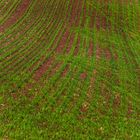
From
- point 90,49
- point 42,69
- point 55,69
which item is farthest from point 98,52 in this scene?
point 42,69

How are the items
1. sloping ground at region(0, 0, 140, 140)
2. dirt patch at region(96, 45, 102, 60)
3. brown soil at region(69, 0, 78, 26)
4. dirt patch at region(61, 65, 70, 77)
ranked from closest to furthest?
sloping ground at region(0, 0, 140, 140), dirt patch at region(61, 65, 70, 77), dirt patch at region(96, 45, 102, 60), brown soil at region(69, 0, 78, 26)

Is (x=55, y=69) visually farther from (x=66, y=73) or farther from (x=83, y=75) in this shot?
(x=83, y=75)

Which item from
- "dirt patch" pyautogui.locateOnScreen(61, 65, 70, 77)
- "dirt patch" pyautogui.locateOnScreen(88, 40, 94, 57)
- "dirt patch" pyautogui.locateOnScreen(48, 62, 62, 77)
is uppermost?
"dirt patch" pyautogui.locateOnScreen(88, 40, 94, 57)

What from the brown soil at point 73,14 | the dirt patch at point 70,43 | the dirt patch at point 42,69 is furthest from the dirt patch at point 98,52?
the brown soil at point 73,14

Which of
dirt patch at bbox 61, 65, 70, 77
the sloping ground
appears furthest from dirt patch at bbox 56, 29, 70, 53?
dirt patch at bbox 61, 65, 70, 77

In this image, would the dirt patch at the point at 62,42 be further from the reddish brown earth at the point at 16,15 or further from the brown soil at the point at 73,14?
the reddish brown earth at the point at 16,15

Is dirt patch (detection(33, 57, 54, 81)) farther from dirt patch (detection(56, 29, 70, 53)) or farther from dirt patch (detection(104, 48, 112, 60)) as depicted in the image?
dirt patch (detection(104, 48, 112, 60))

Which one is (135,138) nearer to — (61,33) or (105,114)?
(105,114)
